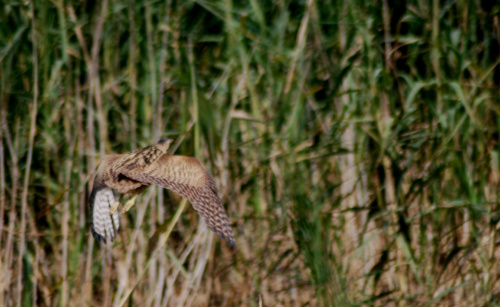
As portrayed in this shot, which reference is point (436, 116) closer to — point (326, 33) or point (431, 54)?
point (431, 54)

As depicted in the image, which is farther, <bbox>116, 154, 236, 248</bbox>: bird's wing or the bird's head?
the bird's head

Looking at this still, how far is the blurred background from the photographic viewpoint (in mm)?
3230

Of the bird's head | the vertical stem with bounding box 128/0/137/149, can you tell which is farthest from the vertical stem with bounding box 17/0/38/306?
the bird's head

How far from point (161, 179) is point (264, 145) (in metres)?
0.62

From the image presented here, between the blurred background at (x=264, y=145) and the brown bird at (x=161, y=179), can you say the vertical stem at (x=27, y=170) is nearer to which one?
the blurred background at (x=264, y=145)

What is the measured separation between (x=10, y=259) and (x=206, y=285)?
83 cm

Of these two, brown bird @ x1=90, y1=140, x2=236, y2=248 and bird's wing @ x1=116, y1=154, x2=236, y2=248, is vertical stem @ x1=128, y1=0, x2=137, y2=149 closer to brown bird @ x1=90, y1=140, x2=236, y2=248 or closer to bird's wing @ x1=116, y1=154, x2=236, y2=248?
brown bird @ x1=90, y1=140, x2=236, y2=248

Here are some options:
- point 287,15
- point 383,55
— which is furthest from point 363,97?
point 287,15

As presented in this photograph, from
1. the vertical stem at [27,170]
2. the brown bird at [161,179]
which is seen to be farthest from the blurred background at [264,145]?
the brown bird at [161,179]

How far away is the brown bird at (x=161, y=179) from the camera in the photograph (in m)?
2.77

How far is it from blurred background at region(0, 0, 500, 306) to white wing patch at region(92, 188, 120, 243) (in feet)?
0.22

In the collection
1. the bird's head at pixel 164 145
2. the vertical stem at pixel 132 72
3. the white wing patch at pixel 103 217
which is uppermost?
the vertical stem at pixel 132 72

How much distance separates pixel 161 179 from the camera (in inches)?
113

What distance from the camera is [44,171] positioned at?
11.7ft
